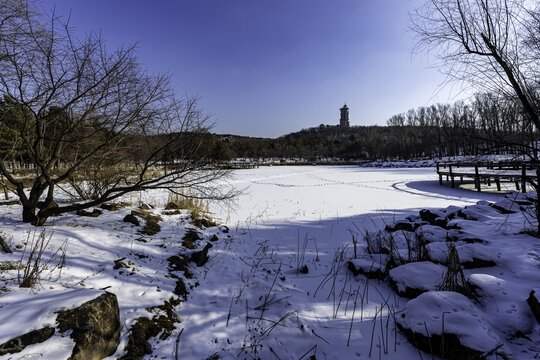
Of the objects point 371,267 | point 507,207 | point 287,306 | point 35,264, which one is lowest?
point 287,306

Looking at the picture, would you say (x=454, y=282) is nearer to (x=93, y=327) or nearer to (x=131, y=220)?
(x=93, y=327)

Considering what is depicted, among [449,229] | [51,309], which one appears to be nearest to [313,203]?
[449,229]

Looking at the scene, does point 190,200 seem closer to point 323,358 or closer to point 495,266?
point 323,358

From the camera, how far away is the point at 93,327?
1867mm

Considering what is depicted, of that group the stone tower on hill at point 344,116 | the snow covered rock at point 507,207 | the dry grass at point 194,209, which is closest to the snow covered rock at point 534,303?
the snow covered rock at point 507,207

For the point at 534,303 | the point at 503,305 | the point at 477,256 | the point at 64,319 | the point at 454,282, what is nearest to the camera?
the point at 64,319

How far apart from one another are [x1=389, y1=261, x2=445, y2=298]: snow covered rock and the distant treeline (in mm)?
1590

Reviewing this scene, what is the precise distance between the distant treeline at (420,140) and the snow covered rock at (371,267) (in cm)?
203

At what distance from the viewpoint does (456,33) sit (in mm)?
3699

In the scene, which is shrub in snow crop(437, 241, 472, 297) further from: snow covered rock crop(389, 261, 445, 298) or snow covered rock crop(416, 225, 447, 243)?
snow covered rock crop(416, 225, 447, 243)

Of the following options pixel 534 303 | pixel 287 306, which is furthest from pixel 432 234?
pixel 287 306

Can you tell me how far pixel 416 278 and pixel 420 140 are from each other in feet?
274

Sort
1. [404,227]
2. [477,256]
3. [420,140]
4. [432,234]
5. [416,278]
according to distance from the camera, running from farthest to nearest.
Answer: [420,140]
[404,227]
[432,234]
[477,256]
[416,278]

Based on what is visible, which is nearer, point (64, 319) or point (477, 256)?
point (64, 319)
